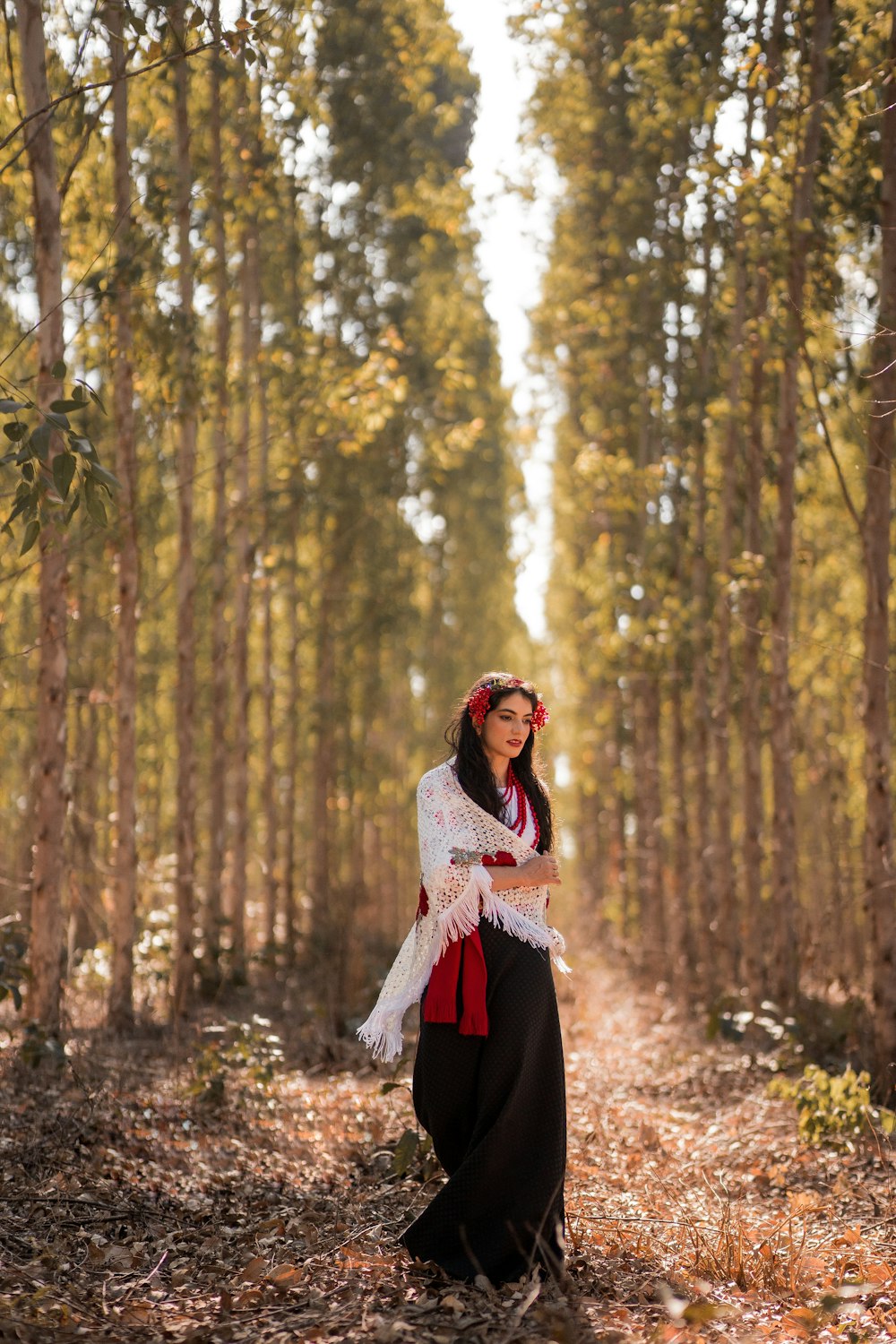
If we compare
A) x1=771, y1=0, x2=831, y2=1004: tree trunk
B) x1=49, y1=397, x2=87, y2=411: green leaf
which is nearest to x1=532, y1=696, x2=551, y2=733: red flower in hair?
x1=49, y1=397, x2=87, y2=411: green leaf

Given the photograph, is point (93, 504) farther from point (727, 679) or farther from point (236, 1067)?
point (727, 679)

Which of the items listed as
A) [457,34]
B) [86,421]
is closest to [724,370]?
[457,34]

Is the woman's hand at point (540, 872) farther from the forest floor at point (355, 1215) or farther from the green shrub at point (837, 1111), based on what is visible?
the green shrub at point (837, 1111)

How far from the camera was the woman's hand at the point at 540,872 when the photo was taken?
A: 15.3ft

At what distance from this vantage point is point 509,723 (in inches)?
191

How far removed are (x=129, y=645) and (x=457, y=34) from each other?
5.47 meters

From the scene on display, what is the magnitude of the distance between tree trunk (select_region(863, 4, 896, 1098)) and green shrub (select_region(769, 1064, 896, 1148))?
0.97 meters

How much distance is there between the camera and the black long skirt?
448 cm

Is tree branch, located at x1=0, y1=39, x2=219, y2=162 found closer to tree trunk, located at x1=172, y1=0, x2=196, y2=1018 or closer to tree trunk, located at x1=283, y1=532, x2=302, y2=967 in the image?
tree trunk, located at x1=172, y1=0, x2=196, y2=1018

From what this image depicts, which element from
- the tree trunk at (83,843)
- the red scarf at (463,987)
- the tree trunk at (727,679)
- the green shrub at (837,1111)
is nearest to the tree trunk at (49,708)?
the tree trunk at (83,843)

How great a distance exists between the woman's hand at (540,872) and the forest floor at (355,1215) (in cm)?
131

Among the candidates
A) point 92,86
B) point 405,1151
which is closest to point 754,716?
point 405,1151

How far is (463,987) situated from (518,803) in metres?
0.72

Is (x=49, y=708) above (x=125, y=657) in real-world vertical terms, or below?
below
